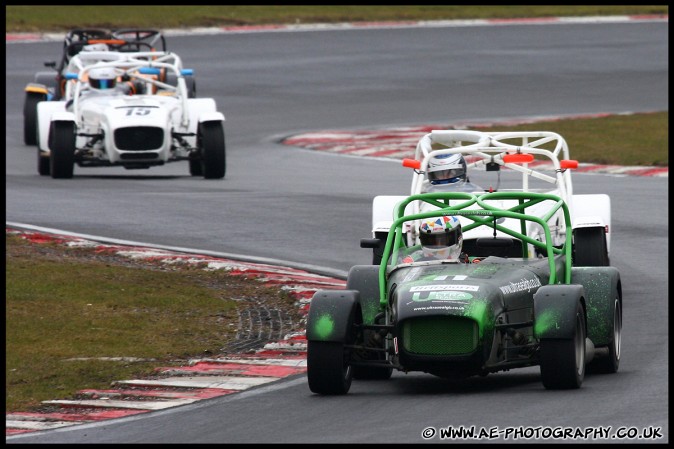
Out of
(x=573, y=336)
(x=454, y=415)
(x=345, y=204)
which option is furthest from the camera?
(x=345, y=204)

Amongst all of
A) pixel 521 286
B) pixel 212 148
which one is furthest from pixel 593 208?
pixel 212 148

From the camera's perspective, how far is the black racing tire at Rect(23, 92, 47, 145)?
2519cm

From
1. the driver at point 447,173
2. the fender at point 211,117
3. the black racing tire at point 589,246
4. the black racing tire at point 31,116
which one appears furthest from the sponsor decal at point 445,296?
the black racing tire at point 31,116

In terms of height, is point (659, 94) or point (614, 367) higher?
point (659, 94)

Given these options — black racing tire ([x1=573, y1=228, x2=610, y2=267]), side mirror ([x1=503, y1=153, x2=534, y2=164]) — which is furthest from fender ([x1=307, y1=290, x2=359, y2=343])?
side mirror ([x1=503, y1=153, x2=534, y2=164])

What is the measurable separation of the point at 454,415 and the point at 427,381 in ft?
4.50

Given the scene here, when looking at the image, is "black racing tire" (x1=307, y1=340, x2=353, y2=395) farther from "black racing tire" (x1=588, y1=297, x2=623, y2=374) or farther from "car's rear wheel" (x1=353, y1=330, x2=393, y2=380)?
"black racing tire" (x1=588, y1=297, x2=623, y2=374)

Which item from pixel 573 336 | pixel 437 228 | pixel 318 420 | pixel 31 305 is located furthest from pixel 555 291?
pixel 31 305

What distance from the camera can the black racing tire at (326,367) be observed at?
9.58 metres

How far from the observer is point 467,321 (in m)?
9.34

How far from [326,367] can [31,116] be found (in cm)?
1680

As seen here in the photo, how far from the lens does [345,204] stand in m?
18.8

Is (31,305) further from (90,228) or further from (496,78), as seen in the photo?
(496,78)

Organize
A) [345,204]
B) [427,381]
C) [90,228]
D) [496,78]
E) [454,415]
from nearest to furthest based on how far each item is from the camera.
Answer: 1. [454,415]
2. [427,381]
3. [90,228]
4. [345,204]
5. [496,78]
